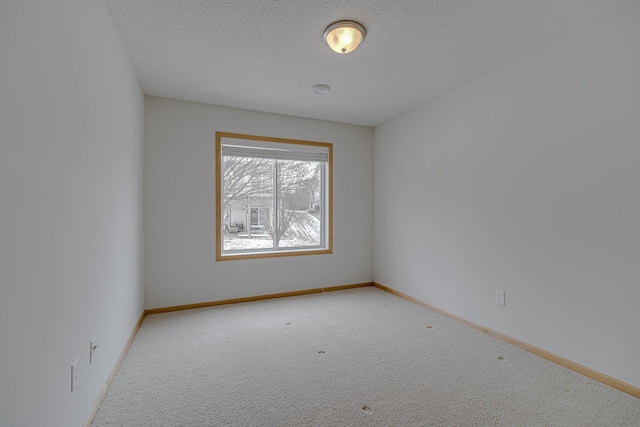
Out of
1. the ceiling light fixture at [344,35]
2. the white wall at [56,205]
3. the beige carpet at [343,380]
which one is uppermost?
the ceiling light fixture at [344,35]

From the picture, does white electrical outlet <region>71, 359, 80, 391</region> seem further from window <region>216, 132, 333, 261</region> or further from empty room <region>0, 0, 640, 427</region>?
window <region>216, 132, 333, 261</region>

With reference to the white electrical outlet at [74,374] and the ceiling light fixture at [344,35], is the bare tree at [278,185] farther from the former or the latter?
the white electrical outlet at [74,374]

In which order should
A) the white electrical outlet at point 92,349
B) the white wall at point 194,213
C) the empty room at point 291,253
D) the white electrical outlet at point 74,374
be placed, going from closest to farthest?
the empty room at point 291,253
the white electrical outlet at point 74,374
the white electrical outlet at point 92,349
the white wall at point 194,213

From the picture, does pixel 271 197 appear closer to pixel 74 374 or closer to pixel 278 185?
pixel 278 185

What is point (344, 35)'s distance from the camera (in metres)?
2.10

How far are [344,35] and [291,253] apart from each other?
2688 millimetres

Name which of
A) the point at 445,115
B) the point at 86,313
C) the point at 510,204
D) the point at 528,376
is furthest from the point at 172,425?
the point at 445,115

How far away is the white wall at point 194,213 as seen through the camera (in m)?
3.32

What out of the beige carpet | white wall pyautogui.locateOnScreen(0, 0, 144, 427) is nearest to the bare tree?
the beige carpet

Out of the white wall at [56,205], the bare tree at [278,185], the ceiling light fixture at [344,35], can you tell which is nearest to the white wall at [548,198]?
the ceiling light fixture at [344,35]

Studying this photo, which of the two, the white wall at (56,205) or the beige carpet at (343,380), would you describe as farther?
the beige carpet at (343,380)

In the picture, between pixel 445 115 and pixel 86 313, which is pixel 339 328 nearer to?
pixel 86 313

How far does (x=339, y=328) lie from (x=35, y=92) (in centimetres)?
268

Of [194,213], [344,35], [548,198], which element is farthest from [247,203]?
[548,198]
